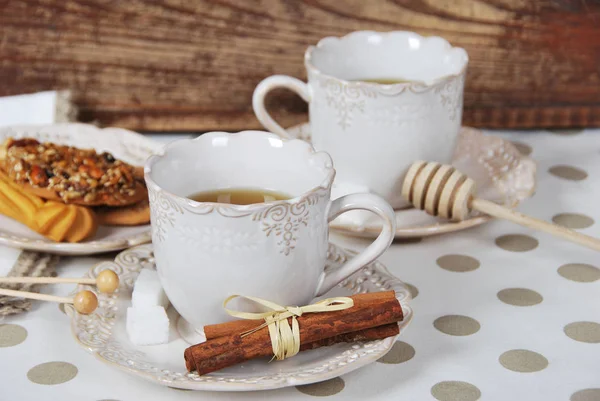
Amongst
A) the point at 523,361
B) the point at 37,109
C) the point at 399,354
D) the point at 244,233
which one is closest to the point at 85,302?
the point at 244,233

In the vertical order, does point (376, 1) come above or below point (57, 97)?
above

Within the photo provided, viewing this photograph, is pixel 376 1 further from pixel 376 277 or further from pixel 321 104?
pixel 376 277

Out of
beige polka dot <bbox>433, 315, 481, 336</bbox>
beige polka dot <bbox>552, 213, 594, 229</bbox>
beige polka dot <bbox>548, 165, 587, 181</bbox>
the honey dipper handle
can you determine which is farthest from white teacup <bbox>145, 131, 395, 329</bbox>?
beige polka dot <bbox>548, 165, 587, 181</bbox>

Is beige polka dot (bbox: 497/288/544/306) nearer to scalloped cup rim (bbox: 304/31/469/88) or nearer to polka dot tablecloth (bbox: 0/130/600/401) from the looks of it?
polka dot tablecloth (bbox: 0/130/600/401)

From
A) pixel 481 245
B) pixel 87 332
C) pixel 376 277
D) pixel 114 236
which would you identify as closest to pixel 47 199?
pixel 114 236

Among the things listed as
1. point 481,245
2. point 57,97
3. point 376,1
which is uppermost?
point 376,1
